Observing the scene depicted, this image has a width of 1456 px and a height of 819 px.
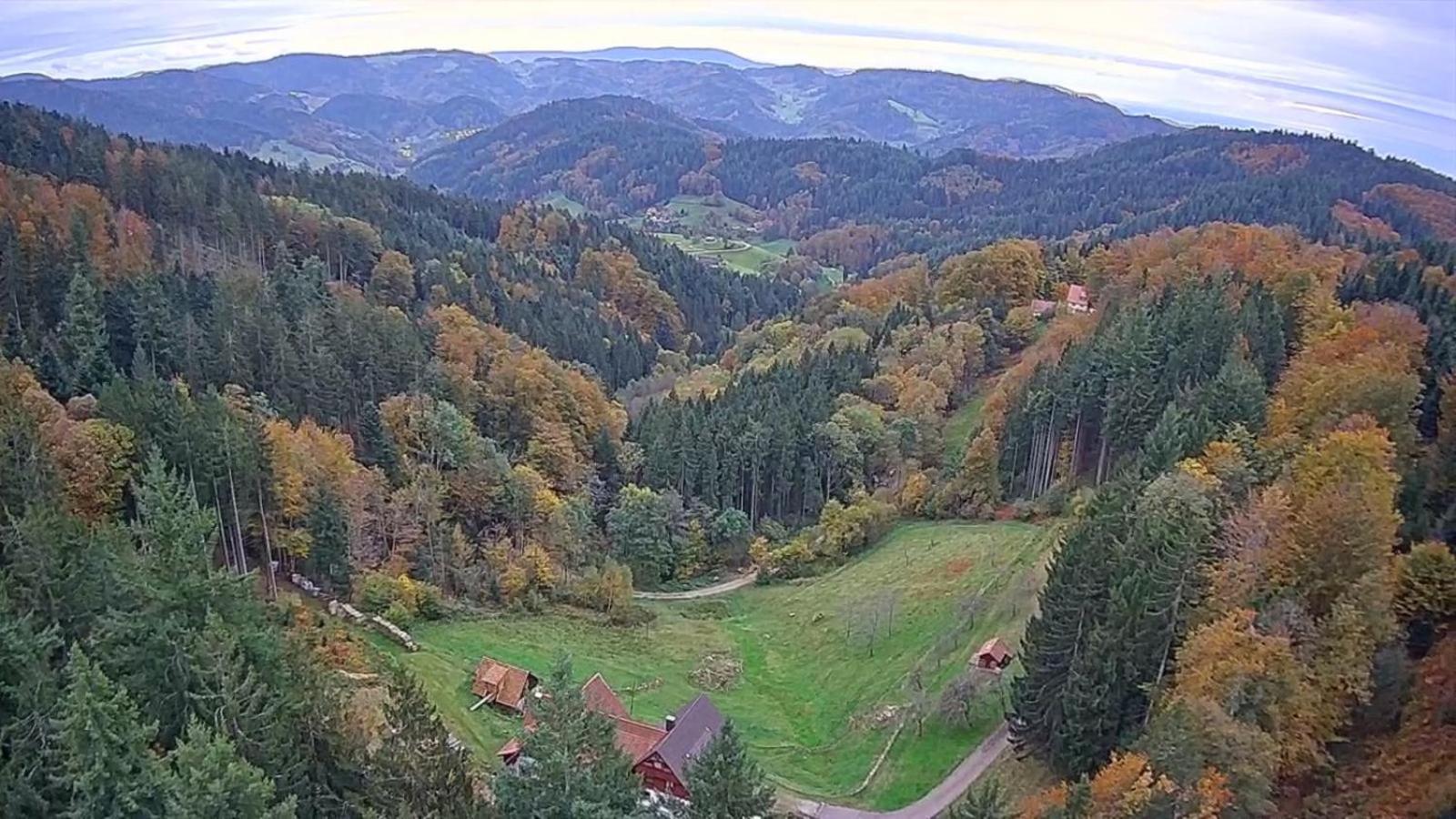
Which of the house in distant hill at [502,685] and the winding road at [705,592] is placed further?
the winding road at [705,592]

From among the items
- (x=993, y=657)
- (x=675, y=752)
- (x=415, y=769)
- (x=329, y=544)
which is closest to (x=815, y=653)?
(x=993, y=657)

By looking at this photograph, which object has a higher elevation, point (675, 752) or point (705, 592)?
point (675, 752)

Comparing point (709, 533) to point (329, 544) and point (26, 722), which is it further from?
point (26, 722)

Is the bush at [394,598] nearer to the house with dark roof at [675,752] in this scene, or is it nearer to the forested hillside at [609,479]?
the forested hillside at [609,479]

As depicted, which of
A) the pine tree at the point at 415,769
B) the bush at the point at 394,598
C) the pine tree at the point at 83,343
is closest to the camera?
the pine tree at the point at 415,769

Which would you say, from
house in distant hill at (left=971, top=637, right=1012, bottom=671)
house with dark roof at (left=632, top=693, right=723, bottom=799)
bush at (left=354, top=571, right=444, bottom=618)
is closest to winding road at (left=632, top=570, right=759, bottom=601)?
bush at (left=354, top=571, right=444, bottom=618)

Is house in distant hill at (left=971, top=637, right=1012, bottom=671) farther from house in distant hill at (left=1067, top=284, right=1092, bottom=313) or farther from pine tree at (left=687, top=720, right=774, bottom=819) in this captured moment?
house in distant hill at (left=1067, top=284, right=1092, bottom=313)

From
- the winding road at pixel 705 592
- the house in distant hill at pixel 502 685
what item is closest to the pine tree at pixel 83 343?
the house in distant hill at pixel 502 685
